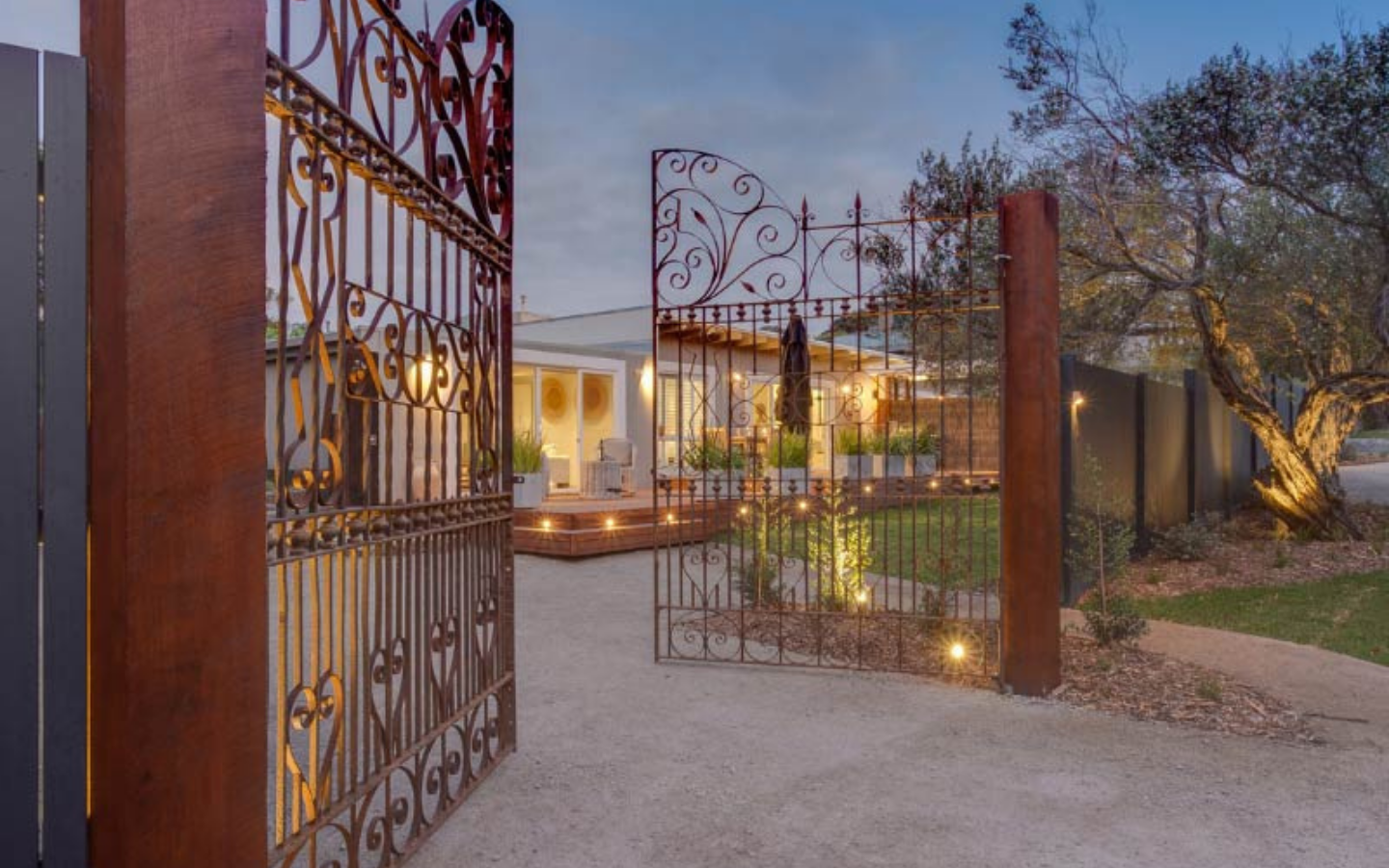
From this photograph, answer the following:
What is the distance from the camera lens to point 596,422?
637 inches

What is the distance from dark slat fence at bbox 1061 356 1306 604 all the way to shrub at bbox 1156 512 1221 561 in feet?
0.56

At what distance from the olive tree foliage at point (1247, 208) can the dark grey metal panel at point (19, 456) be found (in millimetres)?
8941

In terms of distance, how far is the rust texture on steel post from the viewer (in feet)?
5.57

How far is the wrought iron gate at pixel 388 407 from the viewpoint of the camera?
239 centimetres

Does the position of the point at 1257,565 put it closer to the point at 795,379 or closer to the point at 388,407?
the point at 795,379

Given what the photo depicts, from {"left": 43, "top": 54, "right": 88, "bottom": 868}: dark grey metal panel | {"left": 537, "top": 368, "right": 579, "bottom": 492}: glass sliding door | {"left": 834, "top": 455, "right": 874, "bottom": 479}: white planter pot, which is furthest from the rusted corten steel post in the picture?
{"left": 537, "top": 368, "right": 579, "bottom": 492}: glass sliding door

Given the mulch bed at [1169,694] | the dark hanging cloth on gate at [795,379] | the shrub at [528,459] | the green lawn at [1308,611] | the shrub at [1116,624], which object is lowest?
the green lawn at [1308,611]

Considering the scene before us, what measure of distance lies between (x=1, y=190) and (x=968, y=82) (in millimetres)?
13472

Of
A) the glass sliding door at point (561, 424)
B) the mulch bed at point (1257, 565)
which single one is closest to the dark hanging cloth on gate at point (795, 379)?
the mulch bed at point (1257, 565)

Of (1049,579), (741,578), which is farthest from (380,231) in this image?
(1049,579)

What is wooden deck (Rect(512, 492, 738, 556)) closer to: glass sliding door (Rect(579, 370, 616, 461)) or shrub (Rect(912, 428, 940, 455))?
glass sliding door (Rect(579, 370, 616, 461))

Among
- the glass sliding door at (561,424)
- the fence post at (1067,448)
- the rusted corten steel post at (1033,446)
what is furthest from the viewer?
the glass sliding door at (561,424)

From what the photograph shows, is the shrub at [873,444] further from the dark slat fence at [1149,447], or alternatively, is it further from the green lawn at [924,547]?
the dark slat fence at [1149,447]

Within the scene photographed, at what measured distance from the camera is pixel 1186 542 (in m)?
9.39
